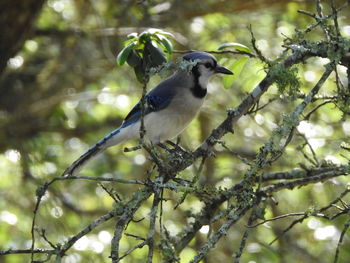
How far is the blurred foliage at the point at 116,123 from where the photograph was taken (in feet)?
16.3

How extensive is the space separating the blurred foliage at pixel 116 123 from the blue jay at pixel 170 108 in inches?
31.6

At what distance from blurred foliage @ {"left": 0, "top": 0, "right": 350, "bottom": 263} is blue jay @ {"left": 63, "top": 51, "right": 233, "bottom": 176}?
0.80 meters

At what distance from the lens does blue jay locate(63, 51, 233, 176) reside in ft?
13.3

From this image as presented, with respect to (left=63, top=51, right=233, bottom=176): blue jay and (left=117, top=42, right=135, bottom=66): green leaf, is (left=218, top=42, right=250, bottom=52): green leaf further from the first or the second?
(left=63, top=51, right=233, bottom=176): blue jay

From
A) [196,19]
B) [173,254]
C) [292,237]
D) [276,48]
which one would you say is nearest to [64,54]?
[196,19]

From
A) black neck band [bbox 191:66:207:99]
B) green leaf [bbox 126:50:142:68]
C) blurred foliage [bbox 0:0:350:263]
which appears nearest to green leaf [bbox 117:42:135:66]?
green leaf [bbox 126:50:142:68]

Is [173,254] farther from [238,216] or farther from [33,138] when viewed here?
[33,138]

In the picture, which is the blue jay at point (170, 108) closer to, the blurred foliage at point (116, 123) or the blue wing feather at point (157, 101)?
the blue wing feather at point (157, 101)

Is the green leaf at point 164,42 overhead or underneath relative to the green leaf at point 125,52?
overhead

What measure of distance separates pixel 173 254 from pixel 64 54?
148 inches

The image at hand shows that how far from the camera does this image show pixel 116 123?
616 cm

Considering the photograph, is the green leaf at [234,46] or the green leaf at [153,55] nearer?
the green leaf at [153,55]

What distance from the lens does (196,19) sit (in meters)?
5.87

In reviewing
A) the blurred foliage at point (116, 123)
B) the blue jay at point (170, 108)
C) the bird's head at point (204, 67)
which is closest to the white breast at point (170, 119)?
the blue jay at point (170, 108)
